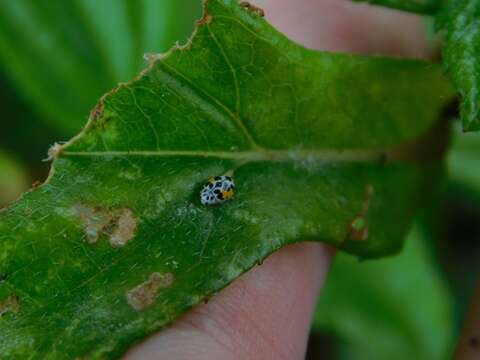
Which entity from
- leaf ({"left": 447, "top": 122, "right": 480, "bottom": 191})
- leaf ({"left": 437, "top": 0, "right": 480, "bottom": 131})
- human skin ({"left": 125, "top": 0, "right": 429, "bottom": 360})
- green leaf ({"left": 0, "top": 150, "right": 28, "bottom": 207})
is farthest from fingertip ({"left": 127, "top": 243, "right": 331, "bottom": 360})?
green leaf ({"left": 0, "top": 150, "right": 28, "bottom": 207})

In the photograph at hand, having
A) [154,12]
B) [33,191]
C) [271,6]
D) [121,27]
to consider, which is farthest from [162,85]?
[121,27]

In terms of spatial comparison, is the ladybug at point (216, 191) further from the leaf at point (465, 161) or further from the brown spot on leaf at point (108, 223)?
the leaf at point (465, 161)

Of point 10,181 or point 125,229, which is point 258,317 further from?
point 10,181

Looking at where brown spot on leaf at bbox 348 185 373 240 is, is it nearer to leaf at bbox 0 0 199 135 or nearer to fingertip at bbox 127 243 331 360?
fingertip at bbox 127 243 331 360

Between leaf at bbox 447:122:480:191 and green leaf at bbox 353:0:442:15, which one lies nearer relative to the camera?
green leaf at bbox 353:0:442:15

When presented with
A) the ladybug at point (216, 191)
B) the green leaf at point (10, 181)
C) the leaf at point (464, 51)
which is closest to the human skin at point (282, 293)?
the ladybug at point (216, 191)
